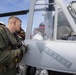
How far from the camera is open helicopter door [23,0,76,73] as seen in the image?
10.8ft

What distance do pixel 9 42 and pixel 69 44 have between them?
90cm

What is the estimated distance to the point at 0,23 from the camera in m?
3.79

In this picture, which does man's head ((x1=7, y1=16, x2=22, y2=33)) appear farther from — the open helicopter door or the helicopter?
the open helicopter door

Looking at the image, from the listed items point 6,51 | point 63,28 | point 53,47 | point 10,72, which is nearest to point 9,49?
point 6,51

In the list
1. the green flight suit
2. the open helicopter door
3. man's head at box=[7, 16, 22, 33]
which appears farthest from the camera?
man's head at box=[7, 16, 22, 33]

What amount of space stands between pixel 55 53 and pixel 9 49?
0.71 meters

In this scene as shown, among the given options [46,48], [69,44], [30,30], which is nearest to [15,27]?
[30,30]

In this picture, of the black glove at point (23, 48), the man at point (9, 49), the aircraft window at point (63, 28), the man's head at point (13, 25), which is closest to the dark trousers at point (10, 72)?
the man at point (9, 49)

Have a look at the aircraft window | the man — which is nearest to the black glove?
the man

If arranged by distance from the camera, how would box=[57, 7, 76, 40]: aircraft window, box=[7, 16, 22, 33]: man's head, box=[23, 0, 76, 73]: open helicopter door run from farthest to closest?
box=[7, 16, 22, 33]: man's head < box=[57, 7, 76, 40]: aircraft window < box=[23, 0, 76, 73]: open helicopter door

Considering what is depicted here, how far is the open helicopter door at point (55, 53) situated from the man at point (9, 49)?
166 mm

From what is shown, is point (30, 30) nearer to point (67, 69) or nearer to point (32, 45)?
point (32, 45)

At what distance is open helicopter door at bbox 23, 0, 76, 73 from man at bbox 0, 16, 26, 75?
0.54ft

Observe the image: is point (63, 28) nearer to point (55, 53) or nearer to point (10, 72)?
point (55, 53)
